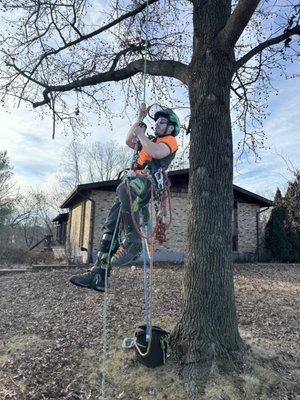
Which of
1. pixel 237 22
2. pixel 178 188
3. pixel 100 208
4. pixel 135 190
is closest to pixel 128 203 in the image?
pixel 135 190

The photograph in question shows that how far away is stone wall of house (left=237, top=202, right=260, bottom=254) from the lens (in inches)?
847

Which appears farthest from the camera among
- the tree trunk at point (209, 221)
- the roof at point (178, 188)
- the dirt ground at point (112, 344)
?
the roof at point (178, 188)

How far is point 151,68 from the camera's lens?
6.88m

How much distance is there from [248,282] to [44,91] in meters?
8.24

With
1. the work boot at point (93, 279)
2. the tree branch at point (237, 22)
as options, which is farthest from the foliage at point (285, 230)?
the work boot at point (93, 279)

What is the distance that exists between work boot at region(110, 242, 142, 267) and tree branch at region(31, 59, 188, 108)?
282 cm

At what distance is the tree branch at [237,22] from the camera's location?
17.1 feet

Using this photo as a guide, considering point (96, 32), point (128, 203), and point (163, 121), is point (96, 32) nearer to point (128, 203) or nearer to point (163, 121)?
point (163, 121)

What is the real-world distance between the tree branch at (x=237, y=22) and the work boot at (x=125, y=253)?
3.11 metres

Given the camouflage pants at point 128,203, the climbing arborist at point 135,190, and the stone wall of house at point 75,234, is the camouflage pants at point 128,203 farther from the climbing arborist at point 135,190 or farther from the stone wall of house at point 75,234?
the stone wall of house at point 75,234

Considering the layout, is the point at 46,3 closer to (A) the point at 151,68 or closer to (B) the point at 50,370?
(A) the point at 151,68

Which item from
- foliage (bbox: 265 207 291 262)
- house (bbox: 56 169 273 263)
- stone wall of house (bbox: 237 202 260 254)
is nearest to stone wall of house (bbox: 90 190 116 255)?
house (bbox: 56 169 273 263)

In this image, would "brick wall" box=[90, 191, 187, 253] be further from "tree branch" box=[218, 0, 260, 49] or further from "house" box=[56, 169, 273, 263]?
"tree branch" box=[218, 0, 260, 49]

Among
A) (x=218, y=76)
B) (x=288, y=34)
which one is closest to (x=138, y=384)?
(x=218, y=76)
